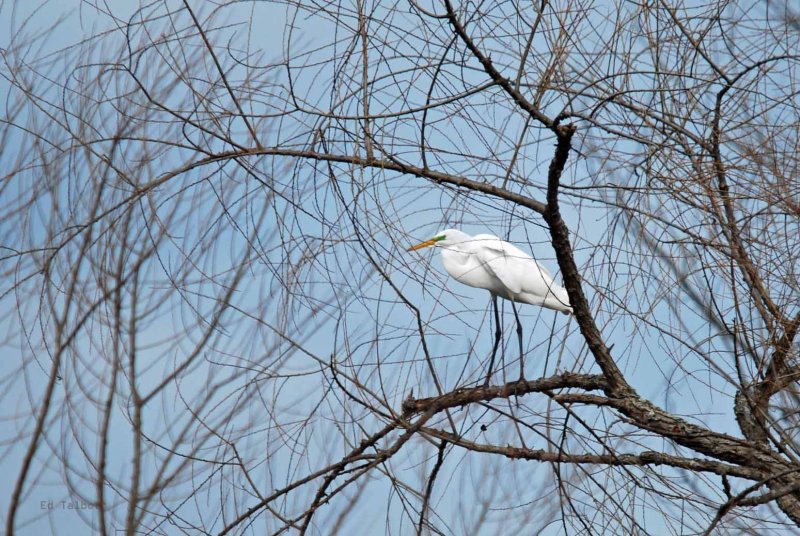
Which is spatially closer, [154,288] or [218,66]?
[154,288]

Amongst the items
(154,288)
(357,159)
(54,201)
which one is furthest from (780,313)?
(54,201)

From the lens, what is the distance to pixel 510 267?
3.65 meters

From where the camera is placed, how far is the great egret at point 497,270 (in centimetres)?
367

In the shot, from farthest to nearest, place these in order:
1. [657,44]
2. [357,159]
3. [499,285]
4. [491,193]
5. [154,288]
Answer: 1. [499,285]
2. [657,44]
3. [491,193]
4. [357,159]
5. [154,288]

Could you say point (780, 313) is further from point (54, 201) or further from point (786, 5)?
point (54, 201)

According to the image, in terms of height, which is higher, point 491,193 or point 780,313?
point 491,193

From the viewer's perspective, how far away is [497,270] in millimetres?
3686

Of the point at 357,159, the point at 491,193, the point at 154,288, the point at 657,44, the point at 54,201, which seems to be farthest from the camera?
the point at 657,44

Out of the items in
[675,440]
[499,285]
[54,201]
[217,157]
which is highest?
[499,285]

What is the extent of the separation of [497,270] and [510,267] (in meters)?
0.06

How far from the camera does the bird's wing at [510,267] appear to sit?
12.0ft

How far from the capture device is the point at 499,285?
12.6 feet

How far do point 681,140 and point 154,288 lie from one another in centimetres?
163

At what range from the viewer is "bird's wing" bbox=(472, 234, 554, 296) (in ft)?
12.0
